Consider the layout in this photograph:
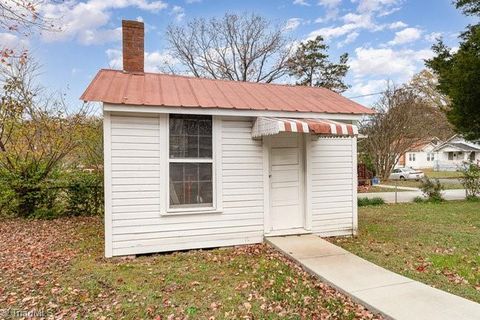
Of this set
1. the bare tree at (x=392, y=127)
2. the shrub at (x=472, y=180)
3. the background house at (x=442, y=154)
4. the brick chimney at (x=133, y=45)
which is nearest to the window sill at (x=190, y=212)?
the brick chimney at (x=133, y=45)

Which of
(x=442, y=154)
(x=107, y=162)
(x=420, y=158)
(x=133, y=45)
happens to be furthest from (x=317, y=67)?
(x=442, y=154)

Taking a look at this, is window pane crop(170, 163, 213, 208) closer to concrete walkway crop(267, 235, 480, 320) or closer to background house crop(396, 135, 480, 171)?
concrete walkway crop(267, 235, 480, 320)

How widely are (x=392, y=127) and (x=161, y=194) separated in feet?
75.0

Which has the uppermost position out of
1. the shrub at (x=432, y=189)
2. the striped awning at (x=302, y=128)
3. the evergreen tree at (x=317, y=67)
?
the evergreen tree at (x=317, y=67)

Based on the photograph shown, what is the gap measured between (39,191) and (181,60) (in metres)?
18.2

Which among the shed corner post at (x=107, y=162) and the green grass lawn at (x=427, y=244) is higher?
the shed corner post at (x=107, y=162)

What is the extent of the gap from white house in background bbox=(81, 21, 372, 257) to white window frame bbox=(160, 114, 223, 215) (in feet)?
0.06

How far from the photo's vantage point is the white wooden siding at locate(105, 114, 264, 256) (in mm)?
5902

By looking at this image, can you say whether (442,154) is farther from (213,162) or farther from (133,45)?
(133,45)

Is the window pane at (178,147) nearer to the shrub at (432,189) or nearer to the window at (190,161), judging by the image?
the window at (190,161)

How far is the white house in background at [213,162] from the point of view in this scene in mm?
5898

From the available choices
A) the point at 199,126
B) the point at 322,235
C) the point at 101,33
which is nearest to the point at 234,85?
the point at 199,126

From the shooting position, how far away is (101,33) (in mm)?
12781

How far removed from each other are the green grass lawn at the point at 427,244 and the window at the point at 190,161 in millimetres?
3091
